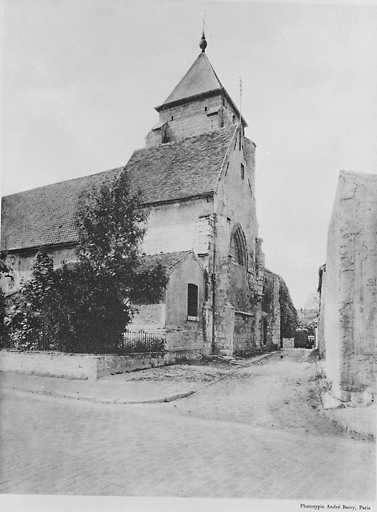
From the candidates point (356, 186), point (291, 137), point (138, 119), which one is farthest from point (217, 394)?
point (138, 119)

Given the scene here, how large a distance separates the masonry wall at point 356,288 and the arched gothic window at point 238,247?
548 centimetres

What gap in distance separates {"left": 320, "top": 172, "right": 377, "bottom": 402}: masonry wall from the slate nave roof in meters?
4.60

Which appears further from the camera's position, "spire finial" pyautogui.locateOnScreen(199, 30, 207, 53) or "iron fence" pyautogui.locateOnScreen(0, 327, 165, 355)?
"iron fence" pyautogui.locateOnScreen(0, 327, 165, 355)

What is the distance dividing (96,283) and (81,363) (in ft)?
5.70

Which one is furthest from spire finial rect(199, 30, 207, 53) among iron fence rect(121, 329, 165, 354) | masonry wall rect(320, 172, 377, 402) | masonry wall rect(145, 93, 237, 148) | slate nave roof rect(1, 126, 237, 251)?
masonry wall rect(145, 93, 237, 148)

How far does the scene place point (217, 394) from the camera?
22.7 feet

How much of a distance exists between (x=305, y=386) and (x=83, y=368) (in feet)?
14.5

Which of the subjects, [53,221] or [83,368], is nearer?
[83,368]

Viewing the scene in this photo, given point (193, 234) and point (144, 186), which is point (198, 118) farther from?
point (193, 234)

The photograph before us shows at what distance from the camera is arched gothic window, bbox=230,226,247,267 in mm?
11898

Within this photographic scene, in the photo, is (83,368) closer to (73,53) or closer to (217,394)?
(217,394)

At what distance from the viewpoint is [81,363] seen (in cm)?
871

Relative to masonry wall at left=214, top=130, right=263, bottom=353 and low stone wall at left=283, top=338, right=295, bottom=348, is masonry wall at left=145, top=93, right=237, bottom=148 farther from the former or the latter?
low stone wall at left=283, top=338, right=295, bottom=348

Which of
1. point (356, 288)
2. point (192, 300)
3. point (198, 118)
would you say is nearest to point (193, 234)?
point (192, 300)
